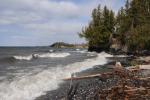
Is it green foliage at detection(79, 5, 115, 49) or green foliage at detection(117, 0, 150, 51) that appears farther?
green foliage at detection(79, 5, 115, 49)

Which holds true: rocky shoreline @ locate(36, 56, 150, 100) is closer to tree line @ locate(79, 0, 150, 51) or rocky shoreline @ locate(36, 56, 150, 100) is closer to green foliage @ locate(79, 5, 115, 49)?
tree line @ locate(79, 0, 150, 51)

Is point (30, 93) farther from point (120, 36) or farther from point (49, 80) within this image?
point (120, 36)

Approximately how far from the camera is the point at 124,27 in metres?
95.2

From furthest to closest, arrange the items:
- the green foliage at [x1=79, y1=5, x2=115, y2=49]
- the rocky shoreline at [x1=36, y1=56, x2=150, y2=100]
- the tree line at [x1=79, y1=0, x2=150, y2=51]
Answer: the green foliage at [x1=79, y1=5, x2=115, y2=49]
the tree line at [x1=79, y1=0, x2=150, y2=51]
the rocky shoreline at [x1=36, y1=56, x2=150, y2=100]

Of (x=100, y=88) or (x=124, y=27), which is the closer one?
(x=100, y=88)

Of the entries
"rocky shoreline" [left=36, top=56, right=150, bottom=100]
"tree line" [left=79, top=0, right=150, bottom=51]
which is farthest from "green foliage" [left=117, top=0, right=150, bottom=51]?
"rocky shoreline" [left=36, top=56, right=150, bottom=100]

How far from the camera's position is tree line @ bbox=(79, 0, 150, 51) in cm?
7250

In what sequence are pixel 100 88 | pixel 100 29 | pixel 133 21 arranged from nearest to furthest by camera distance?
1. pixel 100 88
2. pixel 133 21
3. pixel 100 29

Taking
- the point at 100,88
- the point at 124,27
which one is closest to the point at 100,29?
the point at 124,27

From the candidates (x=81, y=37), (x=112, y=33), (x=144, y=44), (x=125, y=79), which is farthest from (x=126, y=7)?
(x=125, y=79)

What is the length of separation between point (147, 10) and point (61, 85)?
226ft

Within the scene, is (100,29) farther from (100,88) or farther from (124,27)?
(100,88)

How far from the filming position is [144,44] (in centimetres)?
6919

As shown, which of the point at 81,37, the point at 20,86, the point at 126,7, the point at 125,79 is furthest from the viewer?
the point at 81,37
